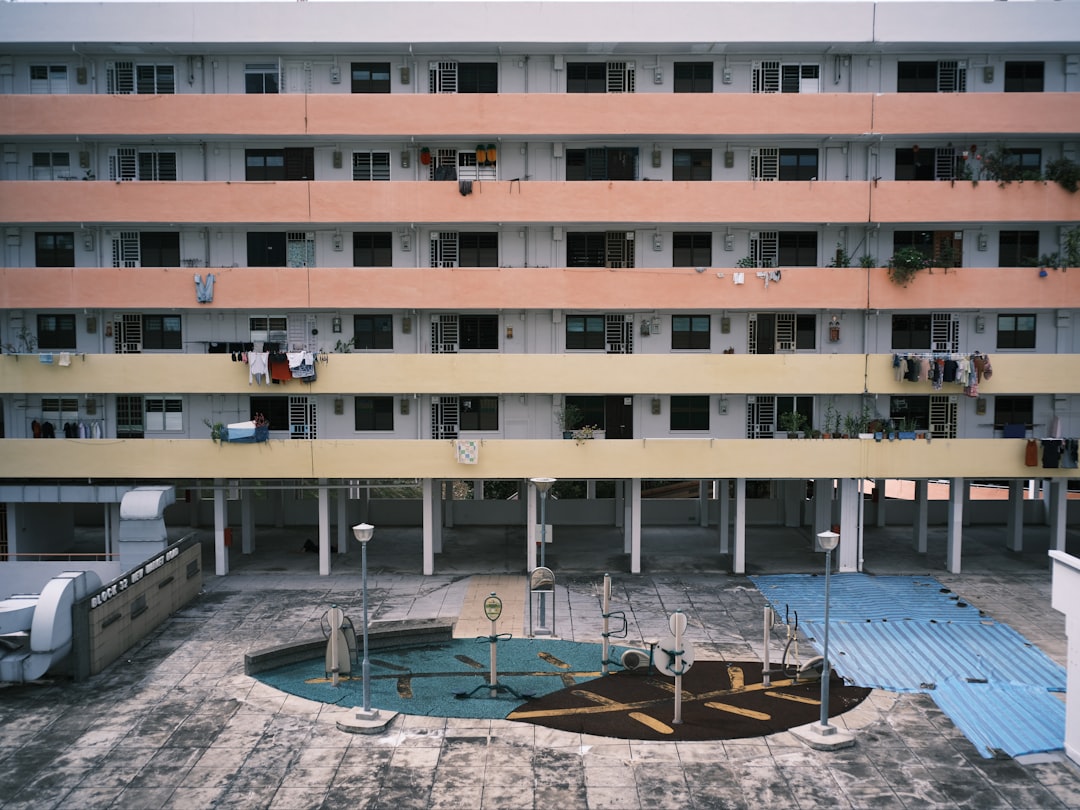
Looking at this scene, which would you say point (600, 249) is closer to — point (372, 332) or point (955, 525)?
point (372, 332)

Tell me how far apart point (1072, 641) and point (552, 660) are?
39.6 ft

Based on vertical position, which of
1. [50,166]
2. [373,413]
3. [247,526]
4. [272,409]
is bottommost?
[247,526]

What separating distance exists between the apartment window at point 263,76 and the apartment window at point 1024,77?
26.6 m

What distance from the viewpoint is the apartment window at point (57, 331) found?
35.1m

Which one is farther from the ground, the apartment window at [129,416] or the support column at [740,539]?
the apartment window at [129,416]

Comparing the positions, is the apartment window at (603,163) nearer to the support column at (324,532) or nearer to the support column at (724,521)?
the support column at (724,521)

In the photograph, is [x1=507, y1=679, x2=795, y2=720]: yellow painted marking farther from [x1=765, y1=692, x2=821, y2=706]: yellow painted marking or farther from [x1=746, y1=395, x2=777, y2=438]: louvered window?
[x1=746, y1=395, x2=777, y2=438]: louvered window

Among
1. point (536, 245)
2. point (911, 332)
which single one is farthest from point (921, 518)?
point (536, 245)

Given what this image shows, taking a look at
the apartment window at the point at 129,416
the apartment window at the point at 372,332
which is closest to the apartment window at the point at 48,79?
the apartment window at the point at 129,416

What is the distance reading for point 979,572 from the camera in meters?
34.6

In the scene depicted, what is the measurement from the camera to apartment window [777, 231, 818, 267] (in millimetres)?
35062

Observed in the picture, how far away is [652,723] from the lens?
2122cm

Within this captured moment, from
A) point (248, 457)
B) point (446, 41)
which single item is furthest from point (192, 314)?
point (446, 41)

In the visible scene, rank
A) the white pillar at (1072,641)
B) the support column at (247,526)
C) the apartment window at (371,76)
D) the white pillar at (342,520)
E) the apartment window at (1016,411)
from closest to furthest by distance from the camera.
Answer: the white pillar at (1072,641)
the apartment window at (371,76)
the apartment window at (1016,411)
the white pillar at (342,520)
the support column at (247,526)
